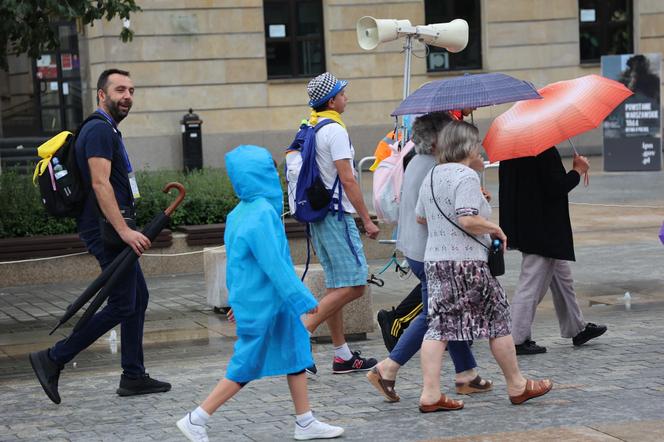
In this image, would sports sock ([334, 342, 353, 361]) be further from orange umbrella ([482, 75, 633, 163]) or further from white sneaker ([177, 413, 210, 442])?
white sneaker ([177, 413, 210, 442])

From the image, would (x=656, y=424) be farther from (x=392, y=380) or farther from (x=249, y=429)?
(x=249, y=429)

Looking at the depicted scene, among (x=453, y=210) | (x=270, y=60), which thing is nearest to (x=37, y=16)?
(x=453, y=210)

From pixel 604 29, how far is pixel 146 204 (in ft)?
57.2

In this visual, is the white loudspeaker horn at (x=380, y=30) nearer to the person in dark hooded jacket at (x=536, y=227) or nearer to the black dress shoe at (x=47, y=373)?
the person in dark hooded jacket at (x=536, y=227)

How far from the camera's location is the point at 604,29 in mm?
28078

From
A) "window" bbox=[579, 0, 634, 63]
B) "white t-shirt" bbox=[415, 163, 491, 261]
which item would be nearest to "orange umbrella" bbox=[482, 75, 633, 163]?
"white t-shirt" bbox=[415, 163, 491, 261]

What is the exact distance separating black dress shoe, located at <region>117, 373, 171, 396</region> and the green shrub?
16.9 feet

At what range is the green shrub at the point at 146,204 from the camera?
496 inches

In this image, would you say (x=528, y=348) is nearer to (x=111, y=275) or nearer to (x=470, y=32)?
(x=111, y=275)

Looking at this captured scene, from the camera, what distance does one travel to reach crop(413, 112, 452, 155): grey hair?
709cm

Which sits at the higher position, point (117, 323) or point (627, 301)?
point (117, 323)

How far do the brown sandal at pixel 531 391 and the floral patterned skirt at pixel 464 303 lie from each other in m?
0.33

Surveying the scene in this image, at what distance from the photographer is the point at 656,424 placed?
6191 mm

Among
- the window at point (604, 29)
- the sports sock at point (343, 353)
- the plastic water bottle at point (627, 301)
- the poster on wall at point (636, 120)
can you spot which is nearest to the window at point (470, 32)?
the window at point (604, 29)
